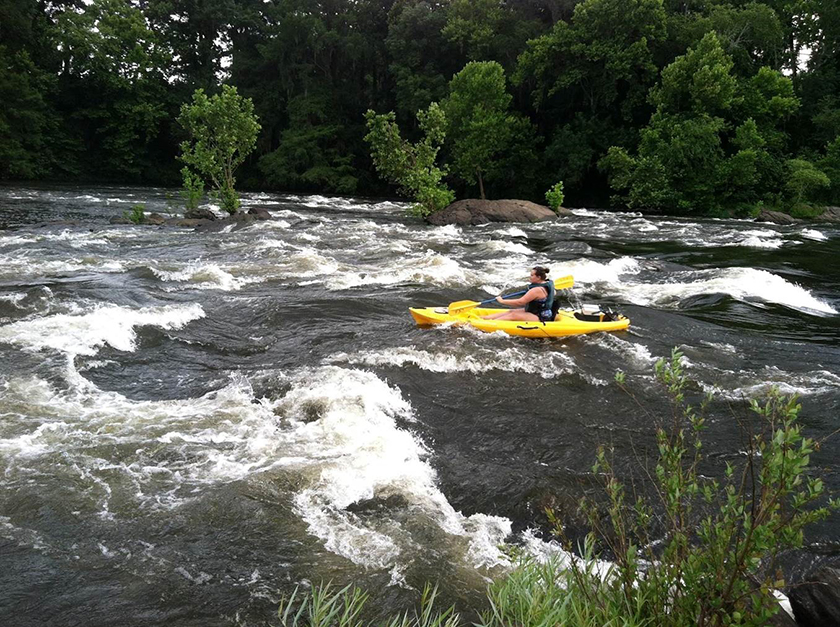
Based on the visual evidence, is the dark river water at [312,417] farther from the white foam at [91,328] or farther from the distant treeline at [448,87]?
the distant treeline at [448,87]

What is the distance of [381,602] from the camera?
9.53ft

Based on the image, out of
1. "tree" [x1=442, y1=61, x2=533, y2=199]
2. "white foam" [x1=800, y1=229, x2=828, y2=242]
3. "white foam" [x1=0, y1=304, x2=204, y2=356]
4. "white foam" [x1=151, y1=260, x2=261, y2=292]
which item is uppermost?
"tree" [x1=442, y1=61, x2=533, y2=199]

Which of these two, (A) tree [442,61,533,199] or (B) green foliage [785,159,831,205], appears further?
(A) tree [442,61,533,199]

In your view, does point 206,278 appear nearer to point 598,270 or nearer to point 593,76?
point 598,270

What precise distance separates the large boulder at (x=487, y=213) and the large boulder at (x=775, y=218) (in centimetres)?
723

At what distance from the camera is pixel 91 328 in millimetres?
6441

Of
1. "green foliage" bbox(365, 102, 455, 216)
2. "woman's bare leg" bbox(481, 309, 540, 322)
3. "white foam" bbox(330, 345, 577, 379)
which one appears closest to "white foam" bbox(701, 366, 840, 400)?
"white foam" bbox(330, 345, 577, 379)

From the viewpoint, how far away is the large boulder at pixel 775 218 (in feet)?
65.4

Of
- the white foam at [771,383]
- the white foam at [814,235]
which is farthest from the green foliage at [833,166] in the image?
the white foam at [771,383]

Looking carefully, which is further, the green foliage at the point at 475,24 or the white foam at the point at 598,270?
the green foliage at the point at 475,24

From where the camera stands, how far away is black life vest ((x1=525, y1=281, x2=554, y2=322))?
7.18 metres

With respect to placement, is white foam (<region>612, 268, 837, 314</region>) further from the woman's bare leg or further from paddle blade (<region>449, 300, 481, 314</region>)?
paddle blade (<region>449, 300, 481, 314</region>)

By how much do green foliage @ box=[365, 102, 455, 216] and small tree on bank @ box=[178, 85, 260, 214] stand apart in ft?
13.6

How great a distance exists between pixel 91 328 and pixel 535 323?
4.98 metres
